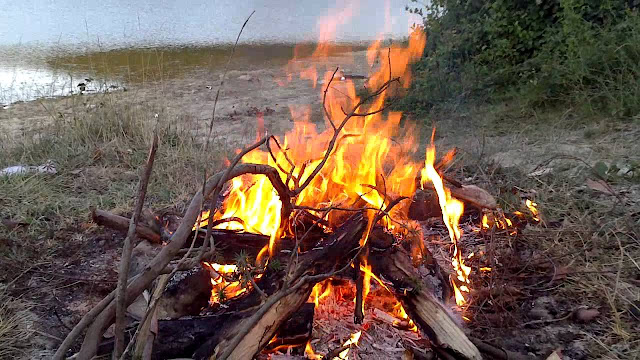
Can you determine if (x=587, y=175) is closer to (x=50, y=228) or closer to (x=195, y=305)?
(x=195, y=305)

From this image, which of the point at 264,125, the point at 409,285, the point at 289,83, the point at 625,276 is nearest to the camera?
the point at 409,285

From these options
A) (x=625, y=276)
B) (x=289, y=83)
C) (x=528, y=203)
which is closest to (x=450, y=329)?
(x=625, y=276)

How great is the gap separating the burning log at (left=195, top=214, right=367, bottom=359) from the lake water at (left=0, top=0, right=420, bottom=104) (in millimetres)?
5459

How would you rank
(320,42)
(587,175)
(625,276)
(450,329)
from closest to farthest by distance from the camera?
(450,329) < (625,276) < (587,175) < (320,42)

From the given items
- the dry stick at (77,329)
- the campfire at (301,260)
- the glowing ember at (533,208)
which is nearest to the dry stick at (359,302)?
the campfire at (301,260)

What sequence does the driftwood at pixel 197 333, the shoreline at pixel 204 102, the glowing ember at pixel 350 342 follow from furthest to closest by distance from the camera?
the shoreline at pixel 204 102 → the glowing ember at pixel 350 342 → the driftwood at pixel 197 333

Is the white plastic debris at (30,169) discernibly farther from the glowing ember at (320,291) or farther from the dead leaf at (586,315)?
the dead leaf at (586,315)

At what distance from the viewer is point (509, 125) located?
18.0 feet

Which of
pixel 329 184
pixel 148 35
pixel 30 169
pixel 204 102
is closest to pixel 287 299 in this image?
pixel 329 184

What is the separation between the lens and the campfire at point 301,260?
196cm

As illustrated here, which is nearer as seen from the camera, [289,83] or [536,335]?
[536,335]

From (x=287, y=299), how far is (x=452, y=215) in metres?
1.16

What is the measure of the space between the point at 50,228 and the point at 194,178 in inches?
44.6

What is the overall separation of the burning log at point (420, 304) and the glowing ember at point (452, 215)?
0.34 metres
